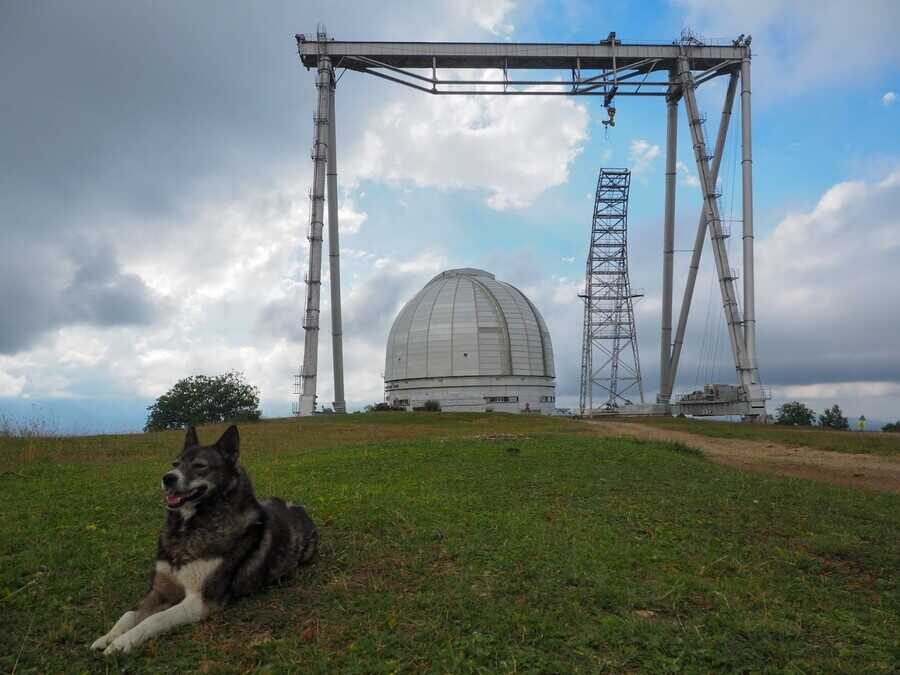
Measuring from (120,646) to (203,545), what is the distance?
2.73ft

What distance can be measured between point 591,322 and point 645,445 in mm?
37319

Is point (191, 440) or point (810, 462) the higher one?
point (191, 440)

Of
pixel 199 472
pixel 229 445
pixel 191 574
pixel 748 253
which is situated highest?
pixel 748 253

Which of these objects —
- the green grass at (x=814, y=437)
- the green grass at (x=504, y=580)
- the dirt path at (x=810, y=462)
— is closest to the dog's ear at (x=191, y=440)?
the green grass at (x=504, y=580)

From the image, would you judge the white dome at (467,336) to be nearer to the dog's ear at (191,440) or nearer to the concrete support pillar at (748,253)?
the concrete support pillar at (748,253)

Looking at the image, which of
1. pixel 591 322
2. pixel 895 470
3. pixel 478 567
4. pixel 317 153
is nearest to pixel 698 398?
pixel 591 322

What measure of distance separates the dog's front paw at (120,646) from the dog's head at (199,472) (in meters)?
0.92

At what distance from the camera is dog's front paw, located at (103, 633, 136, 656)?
420cm

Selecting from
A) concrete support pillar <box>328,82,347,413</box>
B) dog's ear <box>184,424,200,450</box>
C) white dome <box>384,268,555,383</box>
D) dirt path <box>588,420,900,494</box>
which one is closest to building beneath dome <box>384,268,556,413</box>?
white dome <box>384,268,555,383</box>

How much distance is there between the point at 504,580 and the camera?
5.47m

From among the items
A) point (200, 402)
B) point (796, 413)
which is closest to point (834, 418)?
point (796, 413)

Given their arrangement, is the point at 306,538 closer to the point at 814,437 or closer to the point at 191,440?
the point at 191,440

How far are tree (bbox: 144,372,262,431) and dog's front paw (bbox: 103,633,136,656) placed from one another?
50.4 metres

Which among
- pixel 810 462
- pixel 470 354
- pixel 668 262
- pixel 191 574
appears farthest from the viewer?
pixel 470 354
